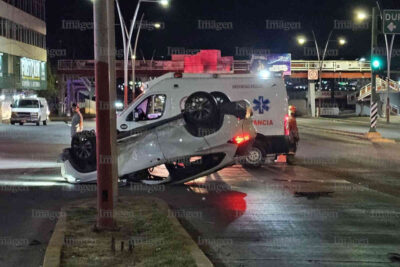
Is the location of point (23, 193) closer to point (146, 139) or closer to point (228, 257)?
point (146, 139)

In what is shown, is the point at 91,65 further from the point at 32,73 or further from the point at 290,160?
the point at 290,160

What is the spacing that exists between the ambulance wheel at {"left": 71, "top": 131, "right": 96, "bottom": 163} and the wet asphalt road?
2.01ft

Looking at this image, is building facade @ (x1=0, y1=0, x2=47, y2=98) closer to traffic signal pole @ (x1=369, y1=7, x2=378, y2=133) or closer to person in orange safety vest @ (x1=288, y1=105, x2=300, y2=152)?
traffic signal pole @ (x1=369, y1=7, x2=378, y2=133)

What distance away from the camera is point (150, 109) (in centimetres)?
1242

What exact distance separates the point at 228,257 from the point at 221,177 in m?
6.31

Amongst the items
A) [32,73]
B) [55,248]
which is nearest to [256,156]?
[55,248]

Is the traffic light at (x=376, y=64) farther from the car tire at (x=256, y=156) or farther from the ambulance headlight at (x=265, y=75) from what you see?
the car tire at (x=256, y=156)

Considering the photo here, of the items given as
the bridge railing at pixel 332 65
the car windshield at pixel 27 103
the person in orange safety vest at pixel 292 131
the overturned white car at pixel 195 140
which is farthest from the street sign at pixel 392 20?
the bridge railing at pixel 332 65

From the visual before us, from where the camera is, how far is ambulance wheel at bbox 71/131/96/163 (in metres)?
11.0

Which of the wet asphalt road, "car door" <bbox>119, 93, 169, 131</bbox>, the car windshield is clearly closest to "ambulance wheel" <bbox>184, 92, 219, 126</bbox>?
the wet asphalt road

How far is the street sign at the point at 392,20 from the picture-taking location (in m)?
23.7

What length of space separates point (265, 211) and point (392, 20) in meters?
17.8

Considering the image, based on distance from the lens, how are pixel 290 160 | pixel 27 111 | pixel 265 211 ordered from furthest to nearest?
pixel 27 111
pixel 290 160
pixel 265 211

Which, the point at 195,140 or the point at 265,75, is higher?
the point at 265,75
